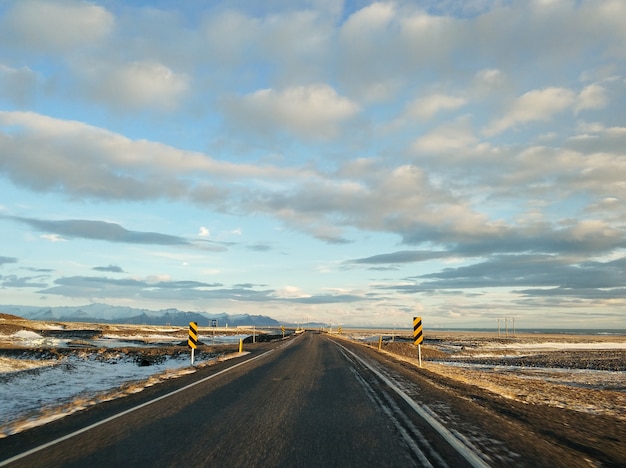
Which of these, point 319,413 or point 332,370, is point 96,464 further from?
point 332,370

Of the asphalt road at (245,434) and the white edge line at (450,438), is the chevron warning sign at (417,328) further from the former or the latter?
the white edge line at (450,438)

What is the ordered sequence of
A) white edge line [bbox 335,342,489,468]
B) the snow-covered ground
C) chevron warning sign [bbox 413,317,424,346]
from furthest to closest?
1. chevron warning sign [bbox 413,317,424,346]
2. the snow-covered ground
3. white edge line [bbox 335,342,489,468]

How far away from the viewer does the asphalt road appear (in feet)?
17.8

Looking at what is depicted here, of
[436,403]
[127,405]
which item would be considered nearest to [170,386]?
[127,405]

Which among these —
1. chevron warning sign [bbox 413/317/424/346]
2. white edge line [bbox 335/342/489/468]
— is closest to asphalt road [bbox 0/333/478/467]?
white edge line [bbox 335/342/489/468]

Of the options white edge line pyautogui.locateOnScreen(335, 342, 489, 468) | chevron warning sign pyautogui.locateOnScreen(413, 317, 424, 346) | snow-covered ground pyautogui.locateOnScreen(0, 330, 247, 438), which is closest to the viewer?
white edge line pyautogui.locateOnScreen(335, 342, 489, 468)

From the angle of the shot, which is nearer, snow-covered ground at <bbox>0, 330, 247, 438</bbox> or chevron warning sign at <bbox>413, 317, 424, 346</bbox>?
snow-covered ground at <bbox>0, 330, 247, 438</bbox>

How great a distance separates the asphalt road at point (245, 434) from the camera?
5418mm

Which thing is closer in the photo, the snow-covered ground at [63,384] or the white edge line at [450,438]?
the white edge line at [450,438]

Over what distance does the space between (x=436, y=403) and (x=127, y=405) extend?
6851 mm

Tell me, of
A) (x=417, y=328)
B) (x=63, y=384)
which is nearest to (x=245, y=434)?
(x=63, y=384)

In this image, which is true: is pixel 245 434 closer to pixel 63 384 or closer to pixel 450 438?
pixel 450 438

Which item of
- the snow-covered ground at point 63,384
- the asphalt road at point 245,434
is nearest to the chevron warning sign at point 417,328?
the snow-covered ground at point 63,384

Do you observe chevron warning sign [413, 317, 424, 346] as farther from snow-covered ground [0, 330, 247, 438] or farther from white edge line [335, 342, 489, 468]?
white edge line [335, 342, 489, 468]
